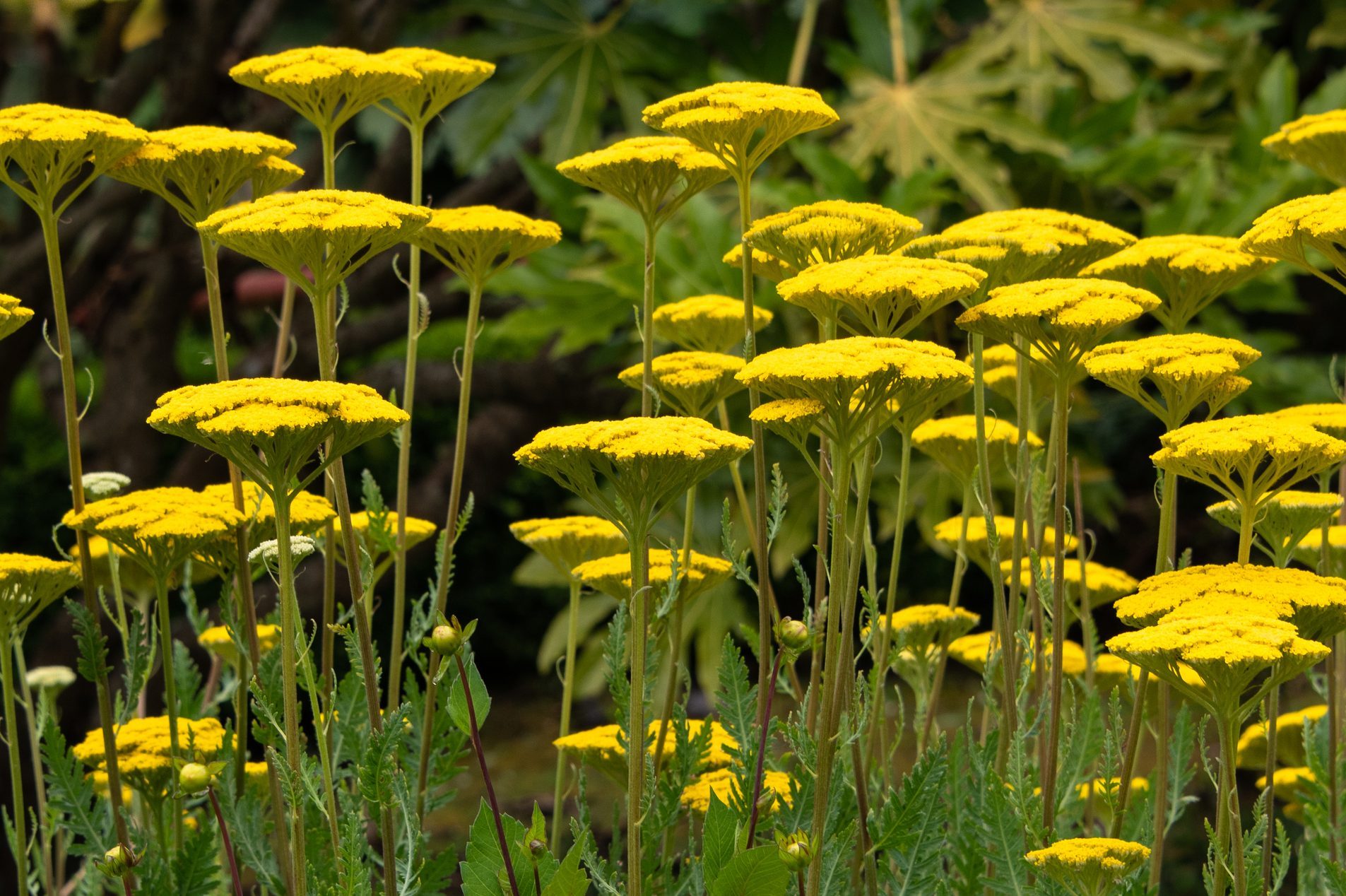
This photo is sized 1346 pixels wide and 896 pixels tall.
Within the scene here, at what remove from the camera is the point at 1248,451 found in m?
1.42

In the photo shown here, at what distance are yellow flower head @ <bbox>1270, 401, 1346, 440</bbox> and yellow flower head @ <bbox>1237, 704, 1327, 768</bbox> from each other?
0.51m

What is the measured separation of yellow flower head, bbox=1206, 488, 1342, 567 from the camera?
5.38ft

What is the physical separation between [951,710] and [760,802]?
4.81 metres

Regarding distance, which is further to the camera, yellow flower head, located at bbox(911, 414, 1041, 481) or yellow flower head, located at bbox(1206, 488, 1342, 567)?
yellow flower head, located at bbox(911, 414, 1041, 481)

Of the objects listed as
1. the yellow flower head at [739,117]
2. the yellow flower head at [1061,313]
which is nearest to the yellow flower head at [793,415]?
the yellow flower head at [1061,313]

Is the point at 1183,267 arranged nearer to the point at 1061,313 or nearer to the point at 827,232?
the point at 1061,313

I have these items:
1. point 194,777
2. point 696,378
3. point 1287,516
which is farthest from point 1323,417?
point 194,777

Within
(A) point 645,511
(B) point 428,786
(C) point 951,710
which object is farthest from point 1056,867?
(C) point 951,710

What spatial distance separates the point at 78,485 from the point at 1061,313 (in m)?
1.10

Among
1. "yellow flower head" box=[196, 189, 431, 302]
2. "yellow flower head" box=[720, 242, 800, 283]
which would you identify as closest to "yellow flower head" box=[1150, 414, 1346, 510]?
"yellow flower head" box=[720, 242, 800, 283]

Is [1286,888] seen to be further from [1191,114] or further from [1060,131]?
[1191,114]

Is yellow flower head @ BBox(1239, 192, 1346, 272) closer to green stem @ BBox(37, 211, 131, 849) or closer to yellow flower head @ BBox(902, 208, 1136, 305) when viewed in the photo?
yellow flower head @ BBox(902, 208, 1136, 305)

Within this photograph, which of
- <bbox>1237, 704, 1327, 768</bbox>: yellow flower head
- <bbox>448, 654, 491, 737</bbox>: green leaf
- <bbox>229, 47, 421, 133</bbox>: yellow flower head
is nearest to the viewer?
<bbox>448, 654, 491, 737</bbox>: green leaf

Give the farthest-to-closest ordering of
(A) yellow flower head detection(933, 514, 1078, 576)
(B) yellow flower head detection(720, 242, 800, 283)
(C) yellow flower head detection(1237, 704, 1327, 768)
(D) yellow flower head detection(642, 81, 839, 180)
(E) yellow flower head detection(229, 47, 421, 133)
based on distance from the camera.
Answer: (C) yellow flower head detection(1237, 704, 1327, 768) → (A) yellow flower head detection(933, 514, 1078, 576) → (B) yellow flower head detection(720, 242, 800, 283) → (E) yellow flower head detection(229, 47, 421, 133) → (D) yellow flower head detection(642, 81, 839, 180)
